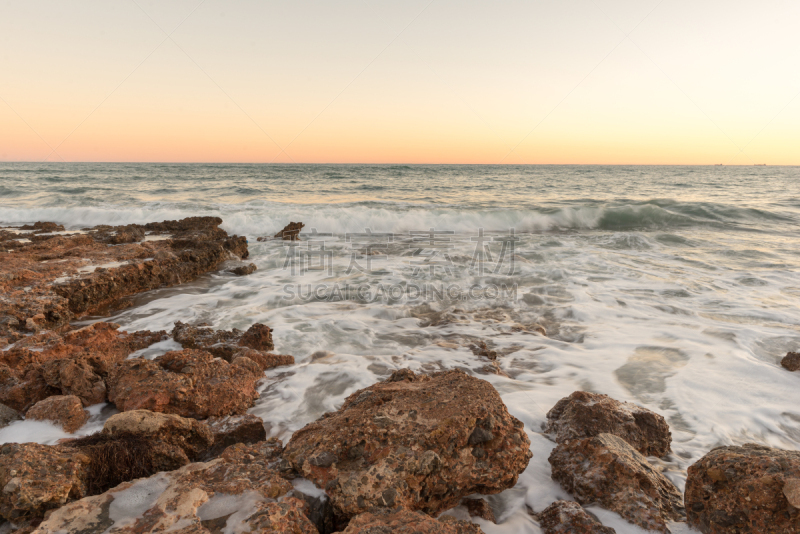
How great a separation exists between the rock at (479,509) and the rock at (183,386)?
6.07 ft

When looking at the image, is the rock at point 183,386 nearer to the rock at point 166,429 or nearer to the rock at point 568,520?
the rock at point 166,429

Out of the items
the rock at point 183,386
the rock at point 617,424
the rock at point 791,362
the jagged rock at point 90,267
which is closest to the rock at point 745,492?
the rock at point 617,424

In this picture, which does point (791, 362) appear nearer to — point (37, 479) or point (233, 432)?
point (233, 432)

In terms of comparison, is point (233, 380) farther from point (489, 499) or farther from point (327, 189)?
point (327, 189)

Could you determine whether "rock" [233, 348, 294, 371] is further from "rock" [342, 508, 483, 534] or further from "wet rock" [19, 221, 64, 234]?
"wet rock" [19, 221, 64, 234]

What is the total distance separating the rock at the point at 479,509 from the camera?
6.73 feet

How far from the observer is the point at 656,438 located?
2.69 meters

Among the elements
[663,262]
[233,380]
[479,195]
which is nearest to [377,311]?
[233,380]

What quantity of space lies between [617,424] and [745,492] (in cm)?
89

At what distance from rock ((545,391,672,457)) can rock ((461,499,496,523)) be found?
86 cm

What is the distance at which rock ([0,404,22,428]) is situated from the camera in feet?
8.46

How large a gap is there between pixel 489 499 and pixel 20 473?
89.2 inches

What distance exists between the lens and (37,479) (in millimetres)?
1754

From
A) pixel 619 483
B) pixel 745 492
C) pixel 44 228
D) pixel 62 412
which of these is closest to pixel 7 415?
pixel 62 412
